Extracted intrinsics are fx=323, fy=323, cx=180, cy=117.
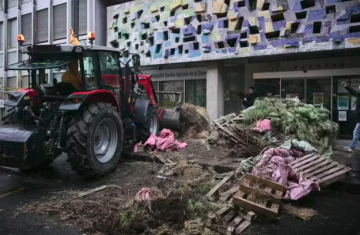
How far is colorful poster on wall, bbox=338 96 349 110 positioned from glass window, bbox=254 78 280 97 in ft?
7.10

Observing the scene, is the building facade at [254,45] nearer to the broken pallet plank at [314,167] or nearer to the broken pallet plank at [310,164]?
the broken pallet plank at [310,164]

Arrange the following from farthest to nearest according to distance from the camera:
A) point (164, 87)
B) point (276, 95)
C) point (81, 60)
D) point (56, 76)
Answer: point (164, 87)
point (276, 95)
point (56, 76)
point (81, 60)

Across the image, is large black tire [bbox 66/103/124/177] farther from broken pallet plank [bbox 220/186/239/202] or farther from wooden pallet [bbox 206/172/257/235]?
broken pallet plank [bbox 220/186/239/202]

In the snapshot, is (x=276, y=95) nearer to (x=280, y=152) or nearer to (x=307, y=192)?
(x=280, y=152)

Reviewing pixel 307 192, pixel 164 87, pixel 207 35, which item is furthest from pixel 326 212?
pixel 164 87

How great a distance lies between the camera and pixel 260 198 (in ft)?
15.2

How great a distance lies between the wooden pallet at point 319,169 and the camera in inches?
215

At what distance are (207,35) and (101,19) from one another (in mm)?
8477

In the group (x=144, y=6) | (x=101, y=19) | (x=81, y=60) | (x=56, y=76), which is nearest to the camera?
(x=81, y=60)

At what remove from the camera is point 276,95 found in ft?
41.1

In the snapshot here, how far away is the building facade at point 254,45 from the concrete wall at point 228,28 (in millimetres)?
27

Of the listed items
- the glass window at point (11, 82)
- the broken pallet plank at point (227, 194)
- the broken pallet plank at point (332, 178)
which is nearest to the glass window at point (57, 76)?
the broken pallet plank at point (227, 194)

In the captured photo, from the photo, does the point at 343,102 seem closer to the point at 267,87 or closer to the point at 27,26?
the point at 267,87

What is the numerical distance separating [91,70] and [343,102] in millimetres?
8885
